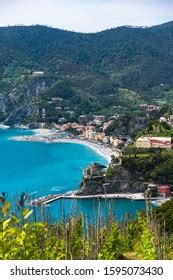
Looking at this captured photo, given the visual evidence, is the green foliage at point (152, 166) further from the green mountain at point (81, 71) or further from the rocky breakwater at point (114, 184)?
the green mountain at point (81, 71)

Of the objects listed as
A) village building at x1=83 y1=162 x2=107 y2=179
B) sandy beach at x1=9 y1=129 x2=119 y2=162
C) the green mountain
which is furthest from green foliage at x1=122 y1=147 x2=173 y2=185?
the green mountain

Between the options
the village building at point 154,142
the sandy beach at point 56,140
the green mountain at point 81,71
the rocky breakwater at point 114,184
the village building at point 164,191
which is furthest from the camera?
the green mountain at point 81,71

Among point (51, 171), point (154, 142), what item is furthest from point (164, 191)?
point (51, 171)

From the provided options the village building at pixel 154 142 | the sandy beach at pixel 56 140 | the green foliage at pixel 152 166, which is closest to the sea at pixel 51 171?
the sandy beach at pixel 56 140

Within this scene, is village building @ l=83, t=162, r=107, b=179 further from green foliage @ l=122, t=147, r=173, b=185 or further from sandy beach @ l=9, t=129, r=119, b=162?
sandy beach @ l=9, t=129, r=119, b=162

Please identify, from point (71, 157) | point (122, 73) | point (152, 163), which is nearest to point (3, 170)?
point (71, 157)
